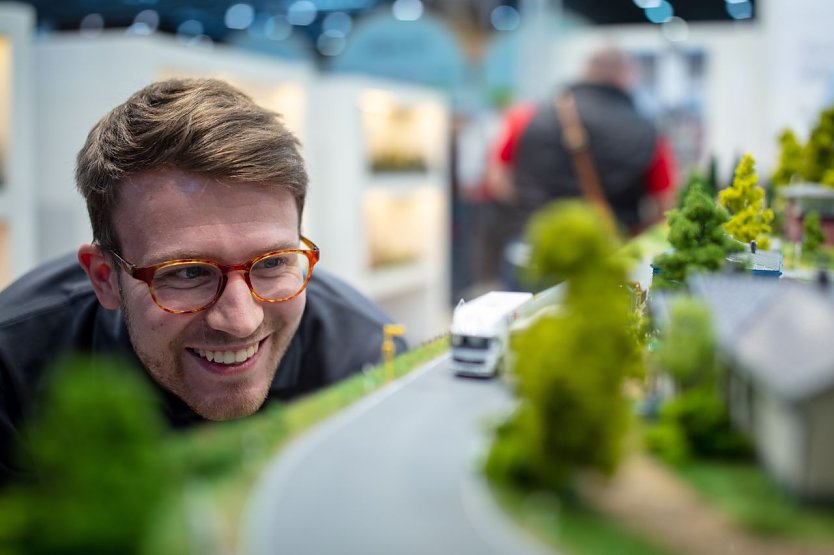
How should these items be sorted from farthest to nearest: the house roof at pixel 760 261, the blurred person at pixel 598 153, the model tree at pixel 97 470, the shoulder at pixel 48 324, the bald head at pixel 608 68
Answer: the bald head at pixel 608 68 → the blurred person at pixel 598 153 → the shoulder at pixel 48 324 → the house roof at pixel 760 261 → the model tree at pixel 97 470

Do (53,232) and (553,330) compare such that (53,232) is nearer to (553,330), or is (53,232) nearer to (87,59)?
(87,59)

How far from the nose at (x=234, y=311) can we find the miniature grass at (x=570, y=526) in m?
1.14

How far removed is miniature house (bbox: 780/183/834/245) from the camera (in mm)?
3707

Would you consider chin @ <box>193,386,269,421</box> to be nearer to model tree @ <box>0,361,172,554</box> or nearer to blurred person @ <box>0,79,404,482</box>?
blurred person @ <box>0,79,404,482</box>

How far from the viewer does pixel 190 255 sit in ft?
7.63

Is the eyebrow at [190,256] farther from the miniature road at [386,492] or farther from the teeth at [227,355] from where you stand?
the miniature road at [386,492]

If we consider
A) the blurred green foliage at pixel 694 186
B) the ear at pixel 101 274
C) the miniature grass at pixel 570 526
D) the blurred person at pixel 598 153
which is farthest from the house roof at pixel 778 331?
the blurred person at pixel 598 153

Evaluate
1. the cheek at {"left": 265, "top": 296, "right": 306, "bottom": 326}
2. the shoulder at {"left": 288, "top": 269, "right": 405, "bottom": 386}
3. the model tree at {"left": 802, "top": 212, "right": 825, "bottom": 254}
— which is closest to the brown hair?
the cheek at {"left": 265, "top": 296, "right": 306, "bottom": 326}

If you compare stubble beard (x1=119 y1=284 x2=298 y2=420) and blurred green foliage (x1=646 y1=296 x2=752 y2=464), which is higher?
blurred green foliage (x1=646 y1=296 x2=752 y2=464)

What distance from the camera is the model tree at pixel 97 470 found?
0.97 m

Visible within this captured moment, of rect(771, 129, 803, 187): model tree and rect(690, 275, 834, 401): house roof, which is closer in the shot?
rect(690, 275, 834, 401): house roof

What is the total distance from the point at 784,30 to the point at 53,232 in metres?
6.23

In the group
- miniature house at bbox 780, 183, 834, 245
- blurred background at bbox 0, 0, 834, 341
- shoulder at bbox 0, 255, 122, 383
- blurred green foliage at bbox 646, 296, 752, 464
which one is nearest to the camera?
blurred green foliage at bbox 646, 296, 752, 464

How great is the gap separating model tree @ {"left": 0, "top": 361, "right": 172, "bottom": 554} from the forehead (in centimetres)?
134
